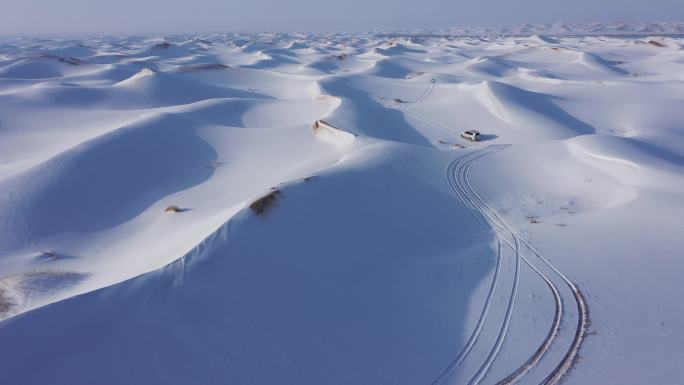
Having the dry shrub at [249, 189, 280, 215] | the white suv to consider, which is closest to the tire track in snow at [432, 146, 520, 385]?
the dry shrub at [249, 189, 280, 215]

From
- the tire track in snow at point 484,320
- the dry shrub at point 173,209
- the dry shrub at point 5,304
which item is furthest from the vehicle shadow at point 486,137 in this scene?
the dry shrub at point 5,304

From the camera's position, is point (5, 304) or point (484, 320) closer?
point (484, 320)

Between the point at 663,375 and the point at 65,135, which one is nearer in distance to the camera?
the point at 663,375

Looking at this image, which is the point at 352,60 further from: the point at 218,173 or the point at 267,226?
the point at 267,226

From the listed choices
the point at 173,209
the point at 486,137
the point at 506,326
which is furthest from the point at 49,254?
the point at 486,137

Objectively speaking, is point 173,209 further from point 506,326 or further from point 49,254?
point 506,326

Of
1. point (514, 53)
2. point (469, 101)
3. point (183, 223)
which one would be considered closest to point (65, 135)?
point (183, 223)

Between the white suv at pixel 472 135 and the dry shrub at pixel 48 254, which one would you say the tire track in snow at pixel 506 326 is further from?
the dry shrub at pixel 48 254
